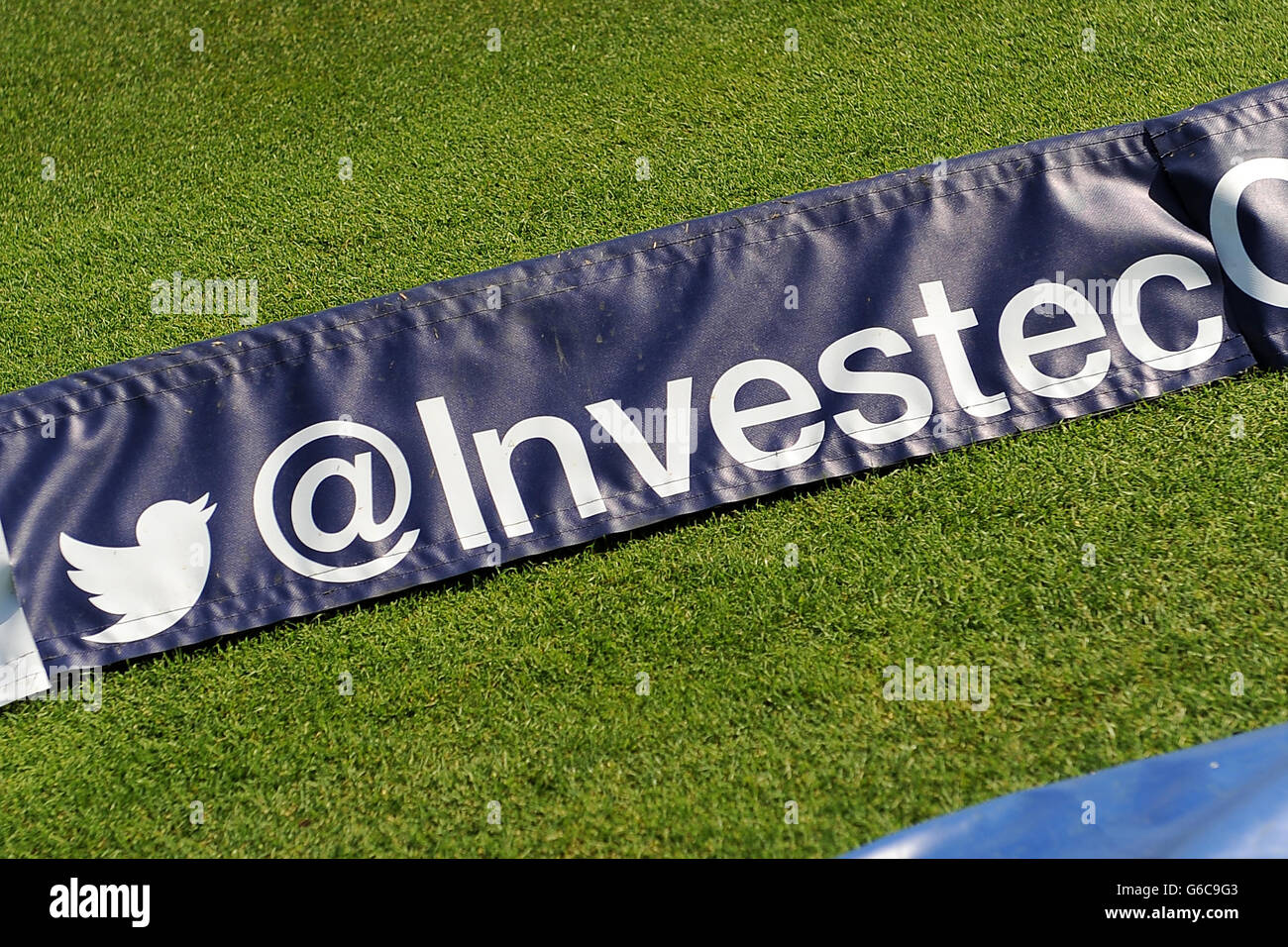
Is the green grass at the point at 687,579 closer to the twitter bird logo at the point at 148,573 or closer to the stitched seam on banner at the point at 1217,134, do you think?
the twitter bird logo at the point at 148,573

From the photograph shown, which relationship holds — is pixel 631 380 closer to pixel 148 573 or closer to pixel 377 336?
pixel 377 336

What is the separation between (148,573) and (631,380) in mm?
1966

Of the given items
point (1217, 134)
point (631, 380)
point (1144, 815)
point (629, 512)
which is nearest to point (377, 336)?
point (631, 380)

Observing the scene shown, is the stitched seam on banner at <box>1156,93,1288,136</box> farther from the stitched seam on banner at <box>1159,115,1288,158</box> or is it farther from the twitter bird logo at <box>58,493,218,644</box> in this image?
the twitter bird logo at <box>58,493,218,644</box>

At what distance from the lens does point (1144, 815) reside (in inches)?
118

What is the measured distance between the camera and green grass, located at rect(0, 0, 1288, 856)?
133 inches

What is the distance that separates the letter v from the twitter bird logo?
157 cm

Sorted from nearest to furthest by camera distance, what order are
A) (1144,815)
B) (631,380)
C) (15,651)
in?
(1144,815) < (15,651) < (631,380)

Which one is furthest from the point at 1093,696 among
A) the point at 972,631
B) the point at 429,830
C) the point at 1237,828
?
the point at 429,830

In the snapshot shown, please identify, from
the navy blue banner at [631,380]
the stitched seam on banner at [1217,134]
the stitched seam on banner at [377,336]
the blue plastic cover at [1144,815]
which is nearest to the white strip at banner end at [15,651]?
the navy blue banner at [631,380]

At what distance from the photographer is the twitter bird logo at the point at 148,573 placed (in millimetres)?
3846

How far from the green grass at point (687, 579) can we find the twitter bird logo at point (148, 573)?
194 mm
